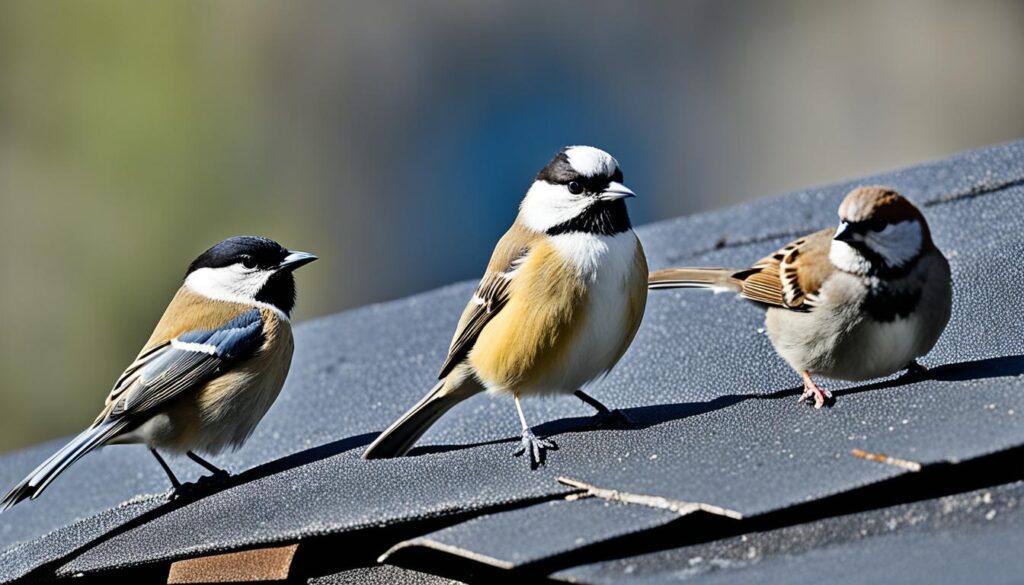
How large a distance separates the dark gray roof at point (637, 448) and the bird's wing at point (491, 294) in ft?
0.94

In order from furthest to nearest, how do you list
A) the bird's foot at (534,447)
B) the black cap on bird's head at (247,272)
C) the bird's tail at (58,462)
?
the black cap on bird's head at (247,272) → the bird's tail at (58,462) → the bird's foot at (534,447)

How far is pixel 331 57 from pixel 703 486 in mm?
11589

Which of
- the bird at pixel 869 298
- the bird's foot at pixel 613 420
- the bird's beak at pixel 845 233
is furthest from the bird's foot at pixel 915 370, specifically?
the bird's foot at pixel 613 420

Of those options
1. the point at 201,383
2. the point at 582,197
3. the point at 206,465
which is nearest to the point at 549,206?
the point at 582,197

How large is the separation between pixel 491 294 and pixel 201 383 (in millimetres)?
1067

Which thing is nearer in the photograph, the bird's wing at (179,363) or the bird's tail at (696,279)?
the bird's wing at (179,363)

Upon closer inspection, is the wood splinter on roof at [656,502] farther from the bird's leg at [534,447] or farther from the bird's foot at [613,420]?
the bird's foot at [613,420]

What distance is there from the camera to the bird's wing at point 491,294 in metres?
3.86

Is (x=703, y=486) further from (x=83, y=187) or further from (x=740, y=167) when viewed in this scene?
(x=740, y=167)

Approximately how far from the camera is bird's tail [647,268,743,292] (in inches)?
167

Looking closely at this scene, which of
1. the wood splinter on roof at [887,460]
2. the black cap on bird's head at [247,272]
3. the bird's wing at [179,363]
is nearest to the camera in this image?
the wood splinter on roof at [887,460]

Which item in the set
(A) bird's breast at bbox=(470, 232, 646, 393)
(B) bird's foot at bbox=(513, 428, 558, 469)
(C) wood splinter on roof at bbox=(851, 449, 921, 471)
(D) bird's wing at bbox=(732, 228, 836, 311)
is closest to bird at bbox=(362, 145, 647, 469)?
(A) bird's breast at bbox=(470, 232, 646, 393)

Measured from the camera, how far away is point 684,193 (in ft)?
46.9

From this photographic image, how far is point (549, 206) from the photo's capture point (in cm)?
A: 396
